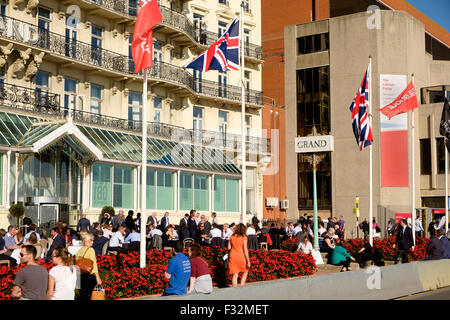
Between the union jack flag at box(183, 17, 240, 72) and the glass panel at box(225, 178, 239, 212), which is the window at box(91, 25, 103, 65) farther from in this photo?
the union jack flag at box(183, 17, 240, 72)

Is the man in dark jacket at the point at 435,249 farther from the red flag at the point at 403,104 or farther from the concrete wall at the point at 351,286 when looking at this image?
the red flag at the point at 403,104

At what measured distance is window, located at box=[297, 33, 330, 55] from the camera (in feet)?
204

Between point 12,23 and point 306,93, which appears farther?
point 306,93

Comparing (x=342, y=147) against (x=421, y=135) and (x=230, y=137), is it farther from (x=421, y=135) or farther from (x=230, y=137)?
(x=230, y=137)

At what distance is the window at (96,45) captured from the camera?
121ft

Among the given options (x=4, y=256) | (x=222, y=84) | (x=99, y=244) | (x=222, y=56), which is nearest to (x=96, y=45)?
(x=222, y=84)

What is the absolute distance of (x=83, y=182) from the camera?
32.6 m

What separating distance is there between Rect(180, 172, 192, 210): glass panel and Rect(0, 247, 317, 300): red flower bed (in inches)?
629

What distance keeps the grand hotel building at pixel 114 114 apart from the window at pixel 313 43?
13.8 meters

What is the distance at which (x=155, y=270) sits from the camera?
17016mm

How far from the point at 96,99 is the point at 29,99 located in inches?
228

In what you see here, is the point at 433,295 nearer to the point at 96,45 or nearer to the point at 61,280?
the point at 61,280
